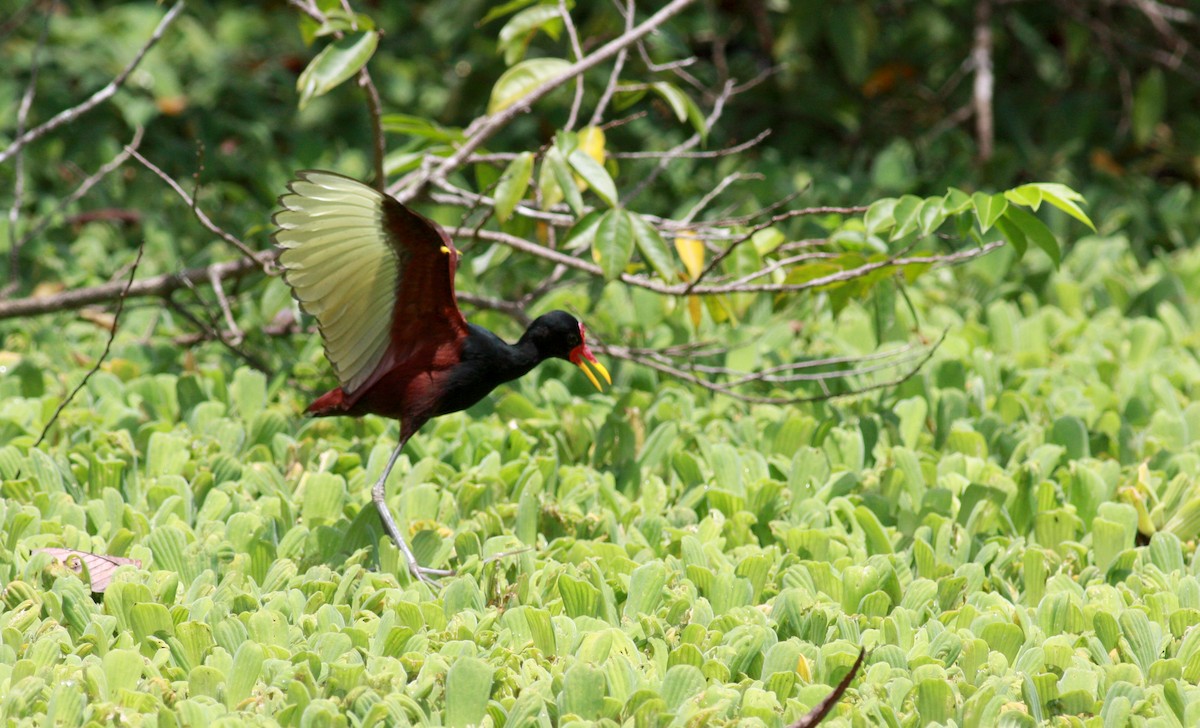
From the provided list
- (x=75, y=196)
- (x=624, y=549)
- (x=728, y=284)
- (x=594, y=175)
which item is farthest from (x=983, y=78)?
(x=624, y=549)

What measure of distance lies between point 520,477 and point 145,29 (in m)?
4.87

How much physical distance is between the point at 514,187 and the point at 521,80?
662 mm

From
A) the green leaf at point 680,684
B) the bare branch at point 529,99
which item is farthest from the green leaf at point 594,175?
the green leaf at point 680,684

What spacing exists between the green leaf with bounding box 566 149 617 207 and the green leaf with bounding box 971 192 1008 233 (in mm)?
963

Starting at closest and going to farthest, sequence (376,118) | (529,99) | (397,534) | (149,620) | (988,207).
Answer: (149,620)
(397,534)
(988,207)
(376,118)
(529,99)

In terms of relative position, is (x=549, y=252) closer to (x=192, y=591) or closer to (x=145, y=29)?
(x=192, y=591)

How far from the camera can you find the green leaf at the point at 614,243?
395 centimetres

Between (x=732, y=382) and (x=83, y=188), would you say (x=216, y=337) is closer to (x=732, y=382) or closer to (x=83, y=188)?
(x=83, y=188)

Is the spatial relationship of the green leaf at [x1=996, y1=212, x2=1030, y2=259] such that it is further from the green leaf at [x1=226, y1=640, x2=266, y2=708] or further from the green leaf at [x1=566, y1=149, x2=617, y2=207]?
the green leaf at [x1=226, y1=640, x2=266, y2=708]

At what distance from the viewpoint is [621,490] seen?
164 inches

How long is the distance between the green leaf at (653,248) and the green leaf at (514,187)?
12.5 inches

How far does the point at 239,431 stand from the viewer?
4238mm

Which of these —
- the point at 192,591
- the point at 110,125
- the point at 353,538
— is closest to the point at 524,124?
the point at 110,125

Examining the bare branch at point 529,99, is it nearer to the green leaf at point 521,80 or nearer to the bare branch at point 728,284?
the green leaf at point 521,80
